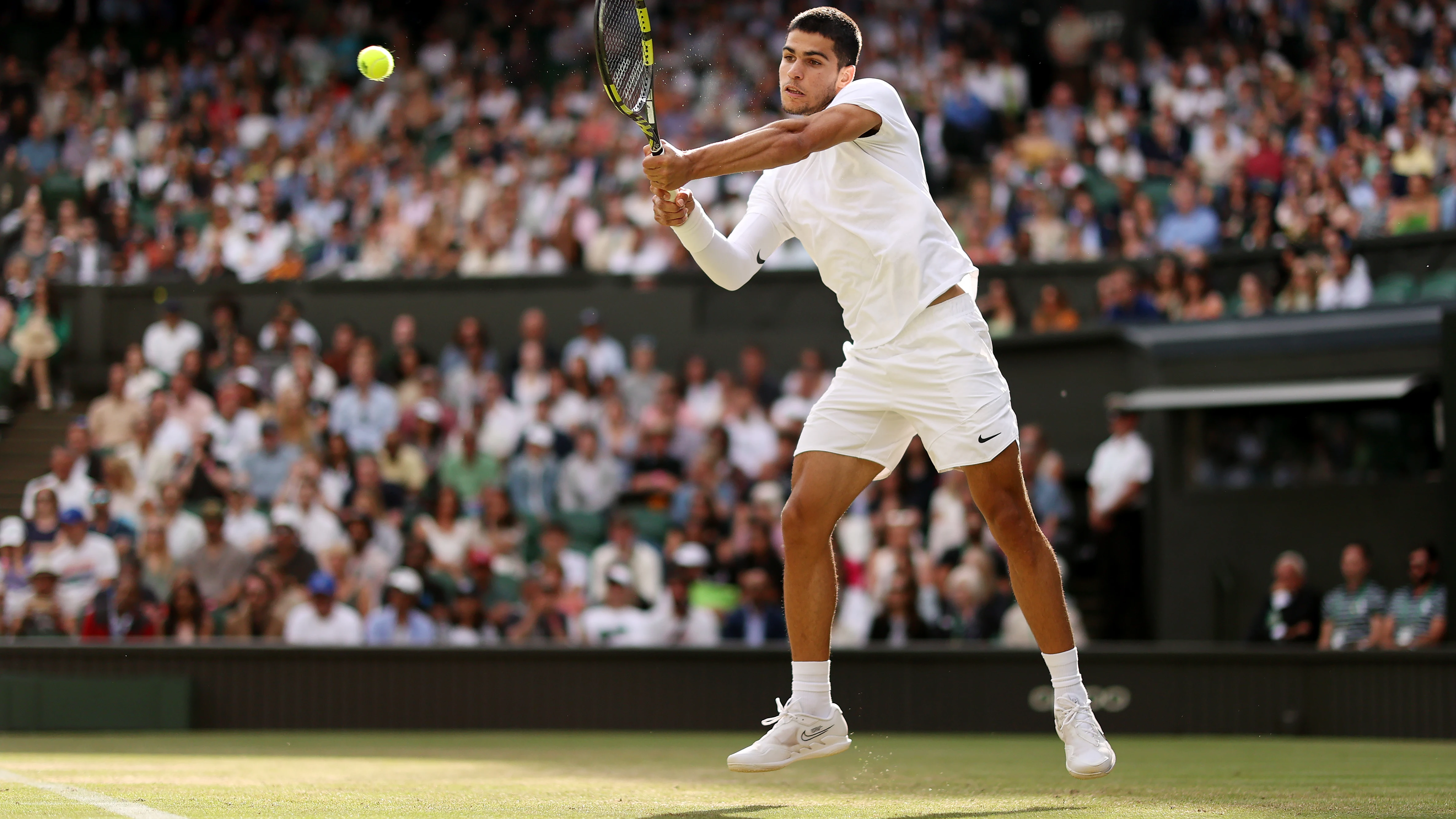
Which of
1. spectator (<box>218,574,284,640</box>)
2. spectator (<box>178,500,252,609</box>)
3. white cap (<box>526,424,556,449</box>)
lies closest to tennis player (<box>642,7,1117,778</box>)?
spectator (<box>218,574,284,640</box>)

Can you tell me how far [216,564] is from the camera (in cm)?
1185

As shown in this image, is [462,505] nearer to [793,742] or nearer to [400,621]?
[400,621]

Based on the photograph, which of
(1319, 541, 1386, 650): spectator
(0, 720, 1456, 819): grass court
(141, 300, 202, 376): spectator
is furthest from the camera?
(141, 300, 202, 376): spectator

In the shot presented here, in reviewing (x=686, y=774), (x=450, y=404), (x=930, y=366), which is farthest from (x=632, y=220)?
(x=930, y=366)

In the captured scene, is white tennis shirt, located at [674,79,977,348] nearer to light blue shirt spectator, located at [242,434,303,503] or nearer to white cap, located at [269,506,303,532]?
white cap, located at [269,506,303,532]

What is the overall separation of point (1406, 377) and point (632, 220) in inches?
258

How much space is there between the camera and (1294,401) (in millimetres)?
11742

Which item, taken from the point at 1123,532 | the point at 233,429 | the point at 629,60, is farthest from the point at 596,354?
the point at 629,60

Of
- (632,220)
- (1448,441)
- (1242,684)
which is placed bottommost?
(1242,684)

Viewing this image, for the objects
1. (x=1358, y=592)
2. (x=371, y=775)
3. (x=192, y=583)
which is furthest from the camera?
(x=192, y=583)

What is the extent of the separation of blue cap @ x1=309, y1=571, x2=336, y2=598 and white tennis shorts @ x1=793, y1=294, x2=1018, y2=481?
6.53 metres

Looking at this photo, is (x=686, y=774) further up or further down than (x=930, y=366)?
further down

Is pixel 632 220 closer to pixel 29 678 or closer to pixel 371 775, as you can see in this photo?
pixel 29 678

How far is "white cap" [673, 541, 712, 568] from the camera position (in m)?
11.4
